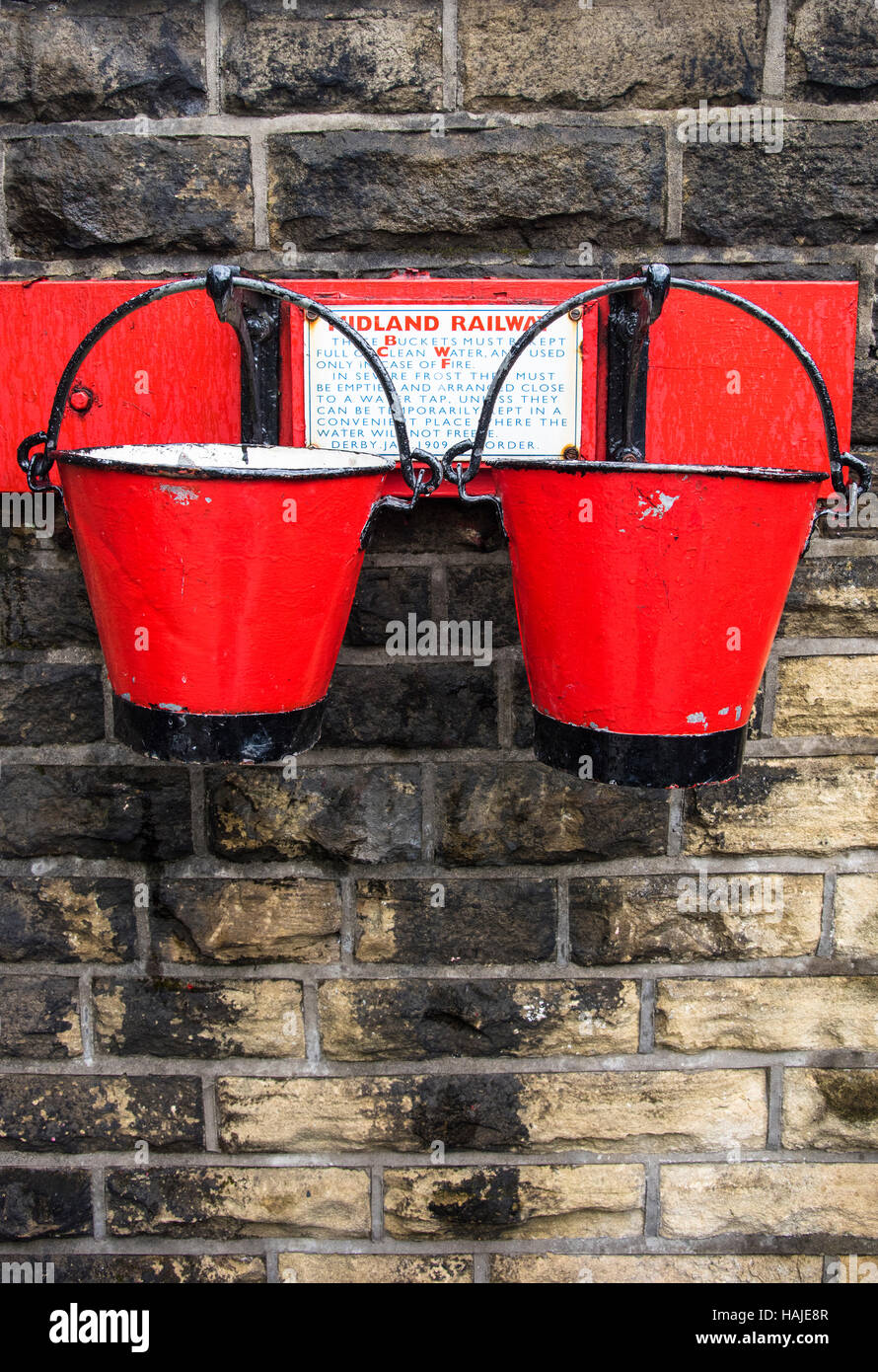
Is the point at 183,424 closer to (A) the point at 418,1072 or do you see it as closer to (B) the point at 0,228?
(B) the point at 0,228

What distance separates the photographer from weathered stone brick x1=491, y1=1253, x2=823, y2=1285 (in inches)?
61.6

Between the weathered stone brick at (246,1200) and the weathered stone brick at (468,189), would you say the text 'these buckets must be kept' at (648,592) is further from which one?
the weathered stone brick at (246,1200)

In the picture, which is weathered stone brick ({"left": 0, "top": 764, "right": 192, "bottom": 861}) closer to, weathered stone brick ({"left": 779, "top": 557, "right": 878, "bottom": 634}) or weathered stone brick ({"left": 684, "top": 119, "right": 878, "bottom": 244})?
weathered stone brick ({"left": 779, "top": 557, "right": 878, "bottom": 634})

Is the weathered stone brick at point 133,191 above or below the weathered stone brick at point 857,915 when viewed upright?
above

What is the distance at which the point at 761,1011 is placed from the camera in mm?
1542

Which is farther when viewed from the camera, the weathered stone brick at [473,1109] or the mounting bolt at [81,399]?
the weathered stone brick at [473,1109]

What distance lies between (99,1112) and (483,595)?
1.04 meters

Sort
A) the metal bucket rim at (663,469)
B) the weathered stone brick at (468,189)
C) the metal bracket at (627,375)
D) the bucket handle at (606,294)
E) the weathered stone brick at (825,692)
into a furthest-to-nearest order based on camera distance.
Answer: the weathered stone brick at (825,692) → the weathered stone brick at (468,189) → the metal bracket at (627,375) → the bucket handle at (606,294) → the metal bucket rim at (663,469)

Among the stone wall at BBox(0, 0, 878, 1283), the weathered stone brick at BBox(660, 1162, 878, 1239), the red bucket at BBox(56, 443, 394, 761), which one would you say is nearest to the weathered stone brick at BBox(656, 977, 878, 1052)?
the stone wall at BBox(0, 0, 878, 1283)

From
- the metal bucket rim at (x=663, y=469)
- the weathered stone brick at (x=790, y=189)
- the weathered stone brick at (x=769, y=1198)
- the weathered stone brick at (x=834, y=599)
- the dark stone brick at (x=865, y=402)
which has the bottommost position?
the weathered stone brick at (x=769, y=1198)

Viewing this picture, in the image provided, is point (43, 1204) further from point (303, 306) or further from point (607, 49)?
point (607, 49)

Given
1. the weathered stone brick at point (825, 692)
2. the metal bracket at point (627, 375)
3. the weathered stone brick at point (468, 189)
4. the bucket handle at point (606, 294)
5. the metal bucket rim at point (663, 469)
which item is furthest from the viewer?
the weathered stone brick at point (825, 692)

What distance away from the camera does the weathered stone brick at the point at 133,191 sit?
141cm

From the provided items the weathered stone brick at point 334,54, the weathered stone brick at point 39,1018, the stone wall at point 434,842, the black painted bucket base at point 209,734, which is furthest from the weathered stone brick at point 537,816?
the weathered stone brick at point 334,54
